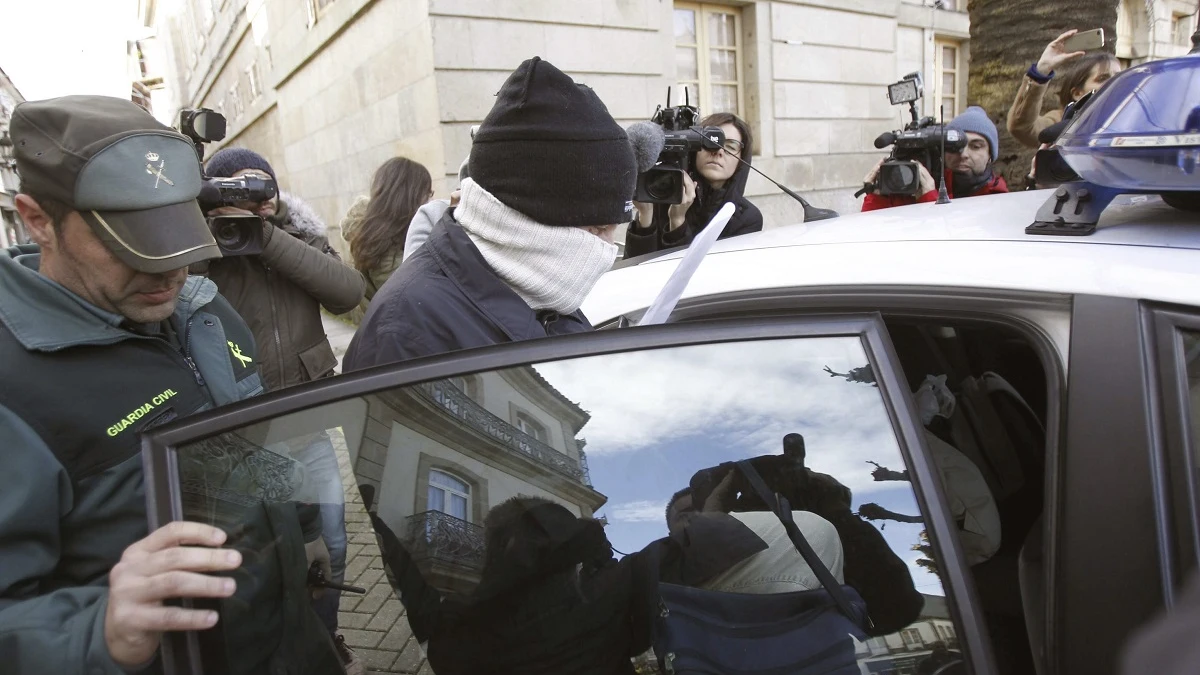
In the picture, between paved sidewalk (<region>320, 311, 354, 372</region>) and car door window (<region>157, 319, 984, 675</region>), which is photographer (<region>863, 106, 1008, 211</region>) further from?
paved sidewalk (<region>320, 311, 354, 372</region>)

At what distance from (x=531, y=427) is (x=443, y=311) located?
517mm

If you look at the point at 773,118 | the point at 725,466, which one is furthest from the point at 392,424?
the point at 773,118

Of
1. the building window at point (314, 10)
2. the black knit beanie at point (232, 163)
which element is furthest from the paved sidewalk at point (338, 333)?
the black knit beanie at point (232, 163)

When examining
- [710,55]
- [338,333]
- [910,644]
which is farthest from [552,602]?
[710,55]

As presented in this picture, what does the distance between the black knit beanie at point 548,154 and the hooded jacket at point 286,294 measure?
147 centimetres

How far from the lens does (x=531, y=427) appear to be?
91 cm

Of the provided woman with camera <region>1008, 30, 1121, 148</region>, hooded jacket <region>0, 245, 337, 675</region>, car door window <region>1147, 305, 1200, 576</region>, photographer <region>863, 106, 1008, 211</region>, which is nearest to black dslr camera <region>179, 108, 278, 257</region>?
hooded jacket <region>0, 245, 337, 675</region>

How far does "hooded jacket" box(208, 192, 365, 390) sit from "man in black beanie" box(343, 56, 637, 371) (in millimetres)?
1383

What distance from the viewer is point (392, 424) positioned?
2.88 ft

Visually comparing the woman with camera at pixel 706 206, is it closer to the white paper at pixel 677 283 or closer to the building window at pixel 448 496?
the white paper at pixel 677 283

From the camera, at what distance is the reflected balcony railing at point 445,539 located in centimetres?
88

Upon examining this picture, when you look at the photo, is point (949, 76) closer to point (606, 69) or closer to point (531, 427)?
point (606, 69)

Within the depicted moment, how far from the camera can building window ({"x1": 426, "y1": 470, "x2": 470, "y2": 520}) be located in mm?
884

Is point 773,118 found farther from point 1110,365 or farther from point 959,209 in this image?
point 1110,365
